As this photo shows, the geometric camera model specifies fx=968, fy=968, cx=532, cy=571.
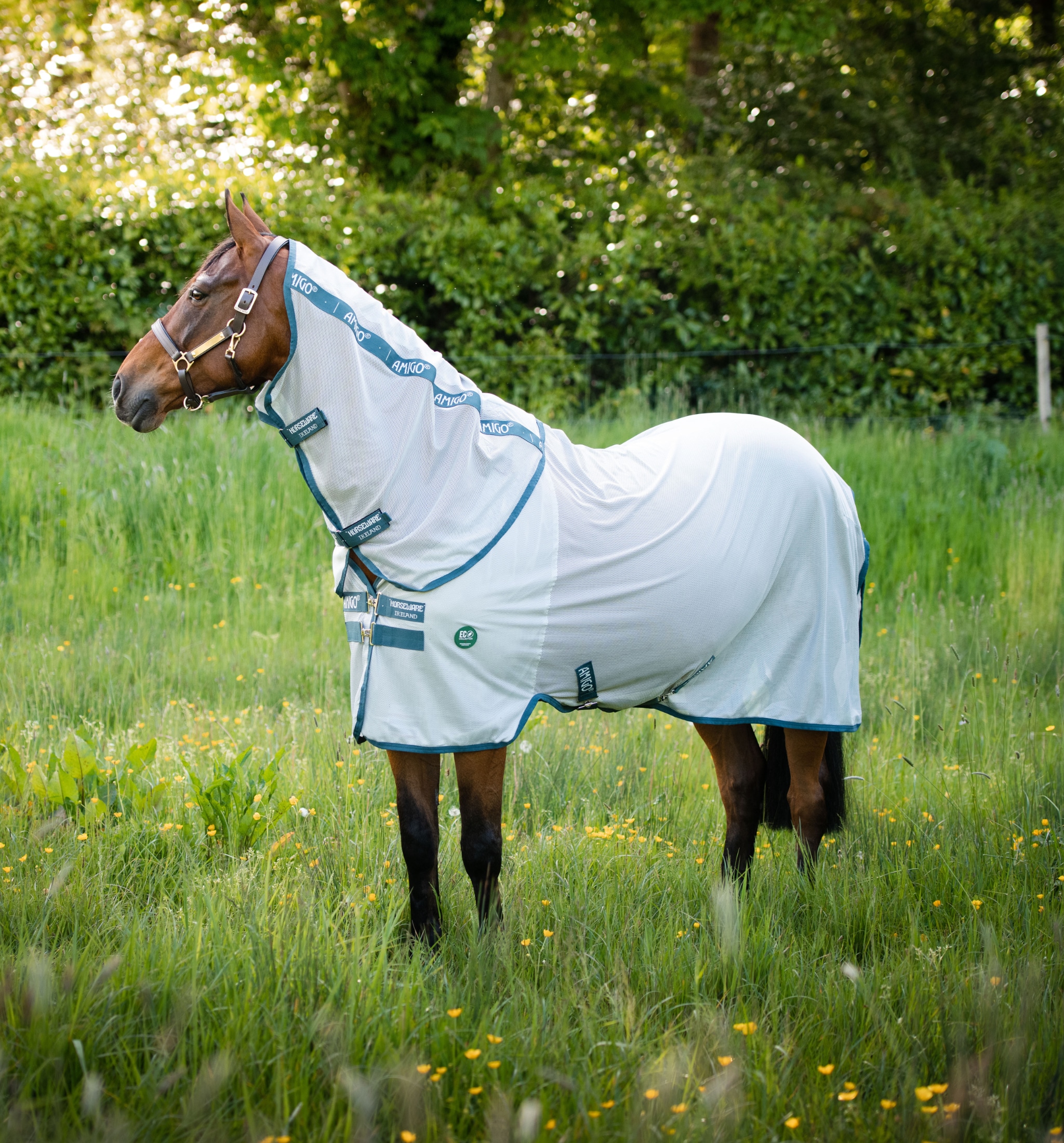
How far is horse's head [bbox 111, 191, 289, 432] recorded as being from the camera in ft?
8.22

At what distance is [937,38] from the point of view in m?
14.6

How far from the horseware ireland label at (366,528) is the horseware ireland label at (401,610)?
164 millimetres

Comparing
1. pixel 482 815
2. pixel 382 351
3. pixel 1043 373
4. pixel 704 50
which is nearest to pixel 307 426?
pixel 382 351

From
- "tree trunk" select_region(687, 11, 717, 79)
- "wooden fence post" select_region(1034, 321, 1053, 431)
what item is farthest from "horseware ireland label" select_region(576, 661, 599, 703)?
"tree trunk" select_region(687, 11, 717, 79)

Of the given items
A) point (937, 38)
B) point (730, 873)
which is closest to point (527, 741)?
point (730, 873)

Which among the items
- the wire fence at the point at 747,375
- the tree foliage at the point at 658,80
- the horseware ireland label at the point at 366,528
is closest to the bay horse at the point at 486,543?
the horseware ireland label at the point at 366,528

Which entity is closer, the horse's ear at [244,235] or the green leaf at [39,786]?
the horse's ear at [244,235]

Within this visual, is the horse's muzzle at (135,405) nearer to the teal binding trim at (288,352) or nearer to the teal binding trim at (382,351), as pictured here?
the teal binding trim at (288,352)

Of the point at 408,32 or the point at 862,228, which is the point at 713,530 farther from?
the point at 408,32

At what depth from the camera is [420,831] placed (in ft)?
8.77

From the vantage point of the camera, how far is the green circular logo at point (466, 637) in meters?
2.51

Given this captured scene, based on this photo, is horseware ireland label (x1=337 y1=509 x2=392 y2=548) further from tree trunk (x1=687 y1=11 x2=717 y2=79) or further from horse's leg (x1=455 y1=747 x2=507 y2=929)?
tree trunk (x1=687 y1=11 x2=717 y2=79)

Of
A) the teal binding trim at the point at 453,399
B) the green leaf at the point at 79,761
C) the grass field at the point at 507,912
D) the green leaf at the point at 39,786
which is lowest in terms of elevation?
the grass field at the point at 507,912

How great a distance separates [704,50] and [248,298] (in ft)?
45.2
